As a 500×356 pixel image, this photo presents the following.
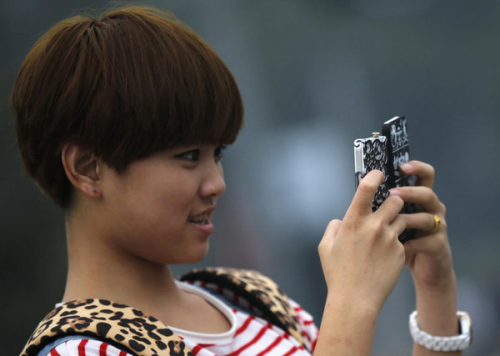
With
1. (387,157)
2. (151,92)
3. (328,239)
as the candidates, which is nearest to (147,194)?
(151,92)

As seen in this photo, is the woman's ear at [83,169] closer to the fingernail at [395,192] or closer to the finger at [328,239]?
the finger at [328,239]

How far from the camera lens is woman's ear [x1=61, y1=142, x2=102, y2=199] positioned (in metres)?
1.09

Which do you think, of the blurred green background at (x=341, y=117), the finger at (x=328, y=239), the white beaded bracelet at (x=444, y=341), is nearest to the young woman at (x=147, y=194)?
the finger at (x=328, y=239)

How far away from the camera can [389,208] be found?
101 cm

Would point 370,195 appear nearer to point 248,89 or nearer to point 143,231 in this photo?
point 143,231

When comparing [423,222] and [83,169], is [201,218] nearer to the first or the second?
[83,169]

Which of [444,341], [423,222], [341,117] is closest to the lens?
[423,222]

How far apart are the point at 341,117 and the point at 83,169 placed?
227 cm

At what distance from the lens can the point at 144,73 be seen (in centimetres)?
105

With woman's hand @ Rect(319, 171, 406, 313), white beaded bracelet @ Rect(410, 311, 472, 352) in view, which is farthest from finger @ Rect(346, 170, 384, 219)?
white beaded bracelet @ Rect(410, 311, 472, 352)

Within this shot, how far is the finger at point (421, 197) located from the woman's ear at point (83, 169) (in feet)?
1.65

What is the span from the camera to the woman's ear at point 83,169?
1086 millimetres

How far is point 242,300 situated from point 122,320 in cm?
40

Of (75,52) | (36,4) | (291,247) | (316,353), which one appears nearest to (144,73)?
(75,52)
